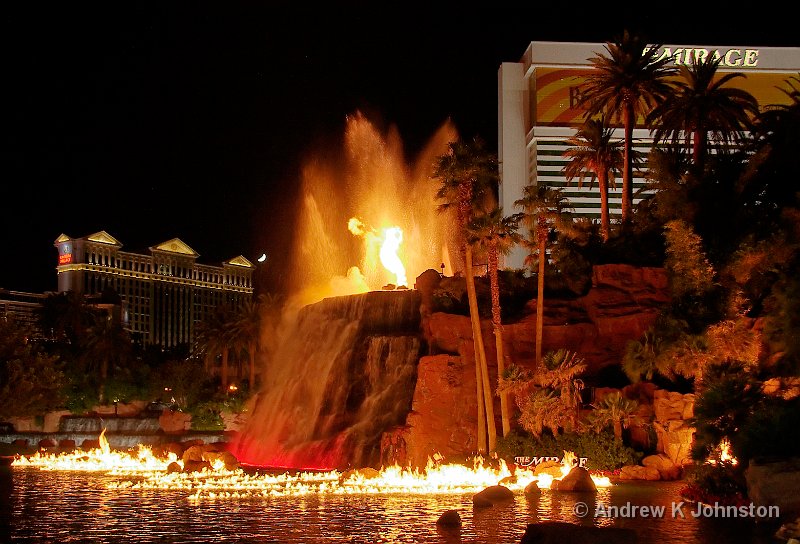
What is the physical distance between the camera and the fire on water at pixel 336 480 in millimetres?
24828

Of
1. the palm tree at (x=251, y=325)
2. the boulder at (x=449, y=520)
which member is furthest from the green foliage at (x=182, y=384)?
the boulder at (x=449, y=520)

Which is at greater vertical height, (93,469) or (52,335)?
(52,335)

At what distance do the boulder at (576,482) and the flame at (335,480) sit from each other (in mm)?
912

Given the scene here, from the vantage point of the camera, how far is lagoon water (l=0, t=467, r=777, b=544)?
16.0 meters

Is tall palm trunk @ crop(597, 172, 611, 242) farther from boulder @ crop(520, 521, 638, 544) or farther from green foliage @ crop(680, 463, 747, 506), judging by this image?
boulder @ crop(520, 521, 638, 544)

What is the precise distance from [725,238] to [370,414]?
55.5ft

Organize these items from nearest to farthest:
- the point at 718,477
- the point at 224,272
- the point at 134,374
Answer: the point at 718,477 → the point at 134,374 → the point at 224,272

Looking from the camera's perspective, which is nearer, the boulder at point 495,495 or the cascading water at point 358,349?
the boulder at point 495,495

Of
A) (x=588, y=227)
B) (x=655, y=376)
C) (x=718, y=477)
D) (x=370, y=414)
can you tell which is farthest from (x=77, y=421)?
(x=718, y=477)

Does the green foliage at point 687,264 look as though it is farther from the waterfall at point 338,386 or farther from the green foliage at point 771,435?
the green foliage at point 771,435

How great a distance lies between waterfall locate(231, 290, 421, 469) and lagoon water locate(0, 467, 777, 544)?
11821 millimetres

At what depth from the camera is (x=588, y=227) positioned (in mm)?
45312

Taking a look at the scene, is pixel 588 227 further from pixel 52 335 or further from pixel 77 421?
pixel 52 335

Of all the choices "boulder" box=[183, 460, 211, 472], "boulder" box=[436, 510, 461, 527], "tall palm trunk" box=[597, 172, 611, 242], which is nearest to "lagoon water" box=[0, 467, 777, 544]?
"boulder" box=[436, 510, 461, 527]
